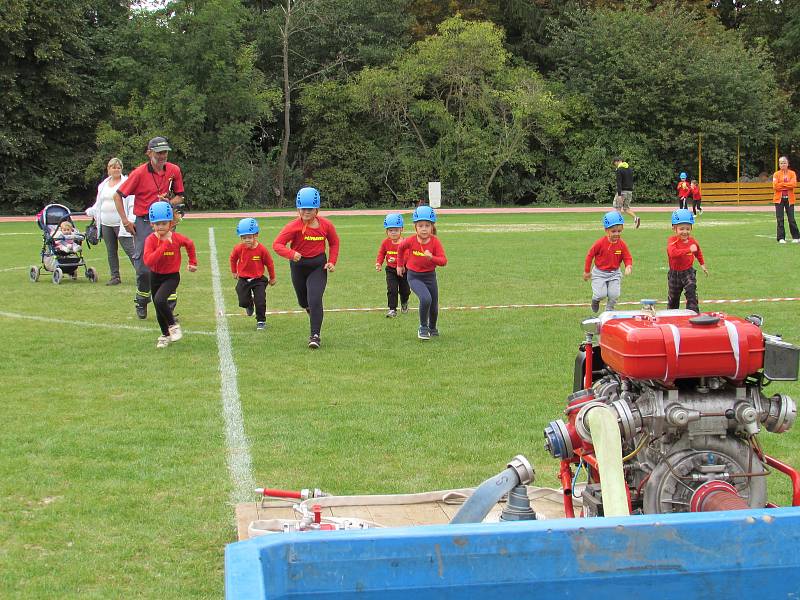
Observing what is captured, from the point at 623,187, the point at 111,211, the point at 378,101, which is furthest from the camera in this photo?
the point at 378,101

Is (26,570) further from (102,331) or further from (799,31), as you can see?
(799,31)

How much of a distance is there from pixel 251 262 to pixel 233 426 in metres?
5.73

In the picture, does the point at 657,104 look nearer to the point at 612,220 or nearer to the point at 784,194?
the point at 784,194

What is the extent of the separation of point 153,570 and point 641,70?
53.6 meters

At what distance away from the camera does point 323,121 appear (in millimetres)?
55781

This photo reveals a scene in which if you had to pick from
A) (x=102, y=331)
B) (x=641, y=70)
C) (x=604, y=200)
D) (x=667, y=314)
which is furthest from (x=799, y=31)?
(x=667, y=314)

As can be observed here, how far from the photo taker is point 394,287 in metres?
14.0

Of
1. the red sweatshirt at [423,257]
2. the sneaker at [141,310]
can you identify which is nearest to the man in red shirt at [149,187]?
the sneaker at [141,310]

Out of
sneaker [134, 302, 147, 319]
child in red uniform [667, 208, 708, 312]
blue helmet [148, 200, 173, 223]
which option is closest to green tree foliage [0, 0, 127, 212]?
sneaker [134, 302, 147, 319]

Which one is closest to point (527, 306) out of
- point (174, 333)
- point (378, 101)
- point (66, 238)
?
point (174, 333)

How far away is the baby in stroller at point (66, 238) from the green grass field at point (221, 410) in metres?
1.15

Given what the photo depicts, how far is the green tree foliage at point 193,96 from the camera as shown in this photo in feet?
163

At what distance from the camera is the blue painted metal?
9.38 ft

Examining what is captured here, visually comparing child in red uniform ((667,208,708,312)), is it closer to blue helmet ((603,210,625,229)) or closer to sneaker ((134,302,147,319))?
blue helmet ((603,210,625,229))
